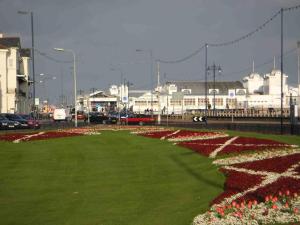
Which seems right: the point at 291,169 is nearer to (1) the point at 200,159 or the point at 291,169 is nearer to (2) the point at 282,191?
(2) the point at 282,191

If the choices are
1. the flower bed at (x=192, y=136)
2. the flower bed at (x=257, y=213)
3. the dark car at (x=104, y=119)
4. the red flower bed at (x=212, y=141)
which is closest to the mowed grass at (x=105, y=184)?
A: the flower bed at (x=257, y=213)

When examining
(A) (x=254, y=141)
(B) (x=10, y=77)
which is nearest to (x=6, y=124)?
(A) (x=254, y=141)

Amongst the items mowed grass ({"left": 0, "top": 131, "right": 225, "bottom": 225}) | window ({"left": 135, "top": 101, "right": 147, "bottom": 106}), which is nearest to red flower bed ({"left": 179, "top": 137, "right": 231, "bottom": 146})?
mowed grass ({"left": 0, "top": 131, "right": 225, "bottom": 225})

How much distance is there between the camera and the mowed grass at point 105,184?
15.9 m

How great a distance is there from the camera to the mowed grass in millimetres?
15883

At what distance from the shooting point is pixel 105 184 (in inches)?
835

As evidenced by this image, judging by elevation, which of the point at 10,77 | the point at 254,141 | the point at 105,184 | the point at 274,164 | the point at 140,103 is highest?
the point at 10,77

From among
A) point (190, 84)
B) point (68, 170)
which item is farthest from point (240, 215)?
point (190, 84)

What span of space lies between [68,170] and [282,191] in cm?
1169

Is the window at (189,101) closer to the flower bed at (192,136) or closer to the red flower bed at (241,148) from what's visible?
the flower bed at (192,136)

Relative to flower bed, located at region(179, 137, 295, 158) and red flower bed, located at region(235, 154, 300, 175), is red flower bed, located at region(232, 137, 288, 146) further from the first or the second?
red flower bed, located at region(235, 154, 300, 175)

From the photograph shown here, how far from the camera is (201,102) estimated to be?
583 ft

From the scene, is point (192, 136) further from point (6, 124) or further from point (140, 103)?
point (140, 103)

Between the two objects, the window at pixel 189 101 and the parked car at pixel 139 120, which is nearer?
the parked car at pixel 139 120
